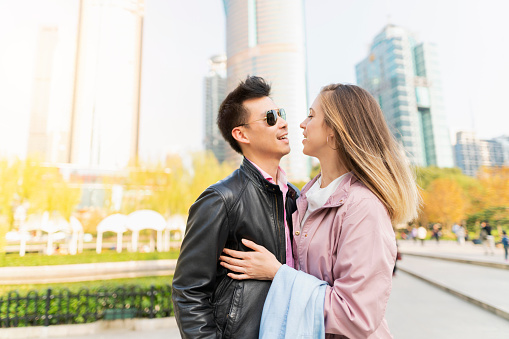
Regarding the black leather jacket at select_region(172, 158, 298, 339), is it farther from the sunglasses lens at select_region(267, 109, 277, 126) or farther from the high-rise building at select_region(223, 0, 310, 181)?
the high-rise building at select_region(223, 0, 310, 181)

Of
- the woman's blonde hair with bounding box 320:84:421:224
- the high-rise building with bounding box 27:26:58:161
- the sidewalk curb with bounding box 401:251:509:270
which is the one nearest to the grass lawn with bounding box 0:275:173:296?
the woman's blonde hair with bounding box 320:84:421:224

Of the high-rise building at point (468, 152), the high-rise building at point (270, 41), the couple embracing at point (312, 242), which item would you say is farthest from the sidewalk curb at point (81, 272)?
the high-rise building at point (468, 152)

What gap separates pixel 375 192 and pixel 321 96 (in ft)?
2.04

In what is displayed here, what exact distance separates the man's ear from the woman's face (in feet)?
1.33

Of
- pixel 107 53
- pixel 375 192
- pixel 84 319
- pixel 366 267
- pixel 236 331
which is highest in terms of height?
pixel 107 53

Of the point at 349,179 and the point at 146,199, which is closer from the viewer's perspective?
the point at 349,179

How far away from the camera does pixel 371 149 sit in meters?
1.62

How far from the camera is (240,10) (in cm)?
10706

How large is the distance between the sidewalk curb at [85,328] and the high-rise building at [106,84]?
9039 centimetres

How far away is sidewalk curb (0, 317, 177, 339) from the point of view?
17.9ft

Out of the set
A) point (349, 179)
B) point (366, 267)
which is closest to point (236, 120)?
point (349, 179)

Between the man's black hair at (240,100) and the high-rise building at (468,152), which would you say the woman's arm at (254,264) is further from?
the high-rise building at (468,152)

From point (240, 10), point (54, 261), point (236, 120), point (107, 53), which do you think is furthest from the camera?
point (240, 10)

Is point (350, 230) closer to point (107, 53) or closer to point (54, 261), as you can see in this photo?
point (54, 261)
